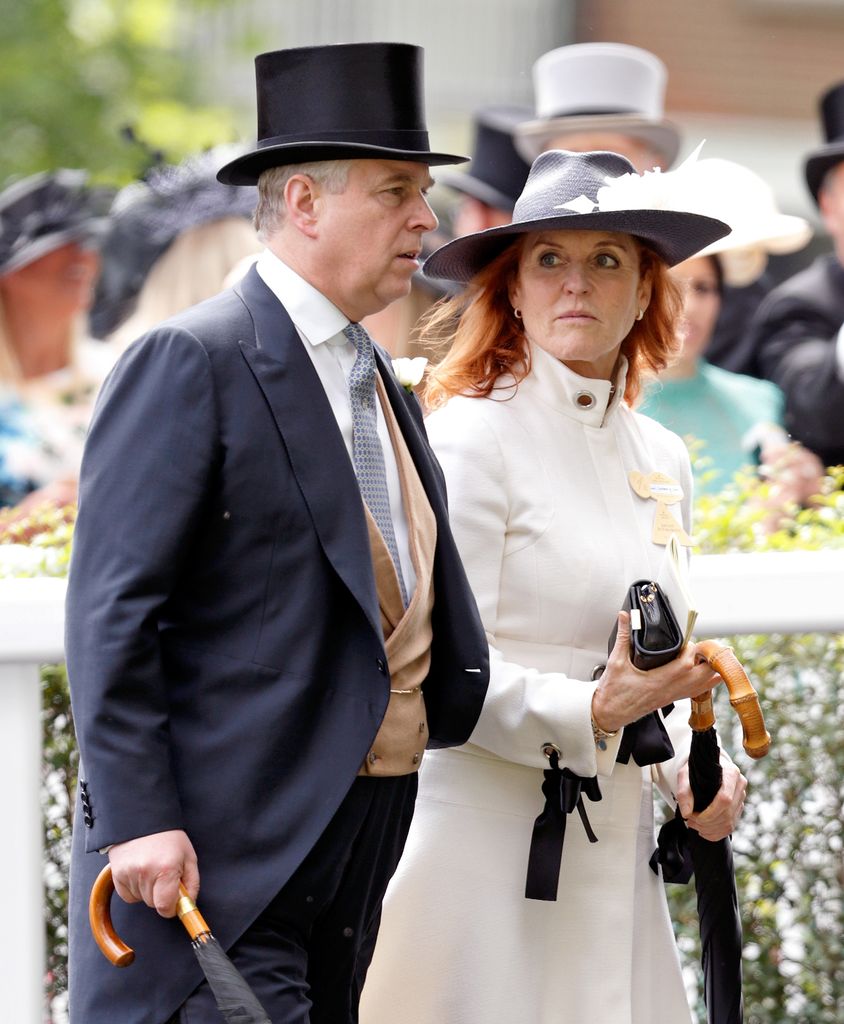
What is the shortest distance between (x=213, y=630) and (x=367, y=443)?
0.39 m

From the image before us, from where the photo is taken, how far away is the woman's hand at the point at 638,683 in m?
2.67

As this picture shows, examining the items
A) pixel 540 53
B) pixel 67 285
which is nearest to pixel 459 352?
pixel 67 285

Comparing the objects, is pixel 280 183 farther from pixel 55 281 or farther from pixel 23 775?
pixel 55 281

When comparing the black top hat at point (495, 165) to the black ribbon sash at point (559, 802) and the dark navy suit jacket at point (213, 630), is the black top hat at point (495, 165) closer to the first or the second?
the black ribbon sash at point (559, 802)

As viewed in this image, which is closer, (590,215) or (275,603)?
(275,603)

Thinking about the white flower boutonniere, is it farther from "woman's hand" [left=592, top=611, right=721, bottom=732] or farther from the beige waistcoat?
"woman's hand" [left=592, top=611, right=721, bottom=732]

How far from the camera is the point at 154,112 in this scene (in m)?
13.9

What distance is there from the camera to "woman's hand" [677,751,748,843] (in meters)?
2.91

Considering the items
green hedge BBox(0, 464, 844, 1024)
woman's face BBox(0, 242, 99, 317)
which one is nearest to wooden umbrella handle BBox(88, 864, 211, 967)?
green hedge BBox(0, 464, 844, 1024)

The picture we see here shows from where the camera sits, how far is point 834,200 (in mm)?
6734

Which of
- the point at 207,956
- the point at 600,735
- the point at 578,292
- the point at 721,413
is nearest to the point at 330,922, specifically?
the point at 207,956

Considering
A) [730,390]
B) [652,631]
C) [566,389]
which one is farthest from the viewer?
[730,390]

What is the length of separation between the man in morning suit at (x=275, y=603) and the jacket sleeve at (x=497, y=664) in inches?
6.8

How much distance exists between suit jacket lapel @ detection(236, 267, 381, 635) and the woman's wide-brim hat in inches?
24.3
